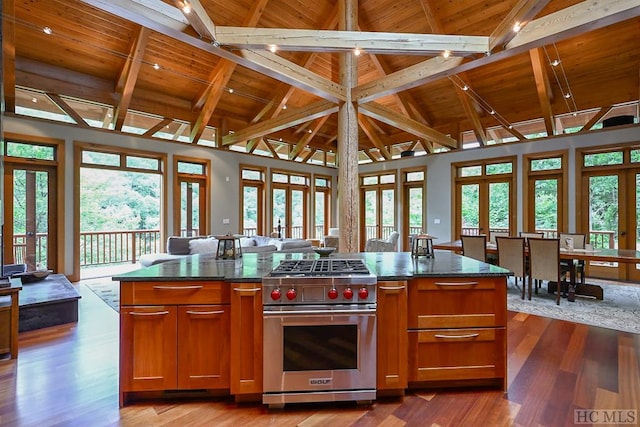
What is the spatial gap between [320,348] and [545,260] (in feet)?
12.4

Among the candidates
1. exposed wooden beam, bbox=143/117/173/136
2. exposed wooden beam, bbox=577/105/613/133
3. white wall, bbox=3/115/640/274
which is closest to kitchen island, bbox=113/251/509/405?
white wall, bbox=3/115/640/274

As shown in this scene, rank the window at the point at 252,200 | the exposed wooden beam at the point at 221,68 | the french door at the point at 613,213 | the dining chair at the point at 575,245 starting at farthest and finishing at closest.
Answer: the window at the point at 252,200, the french door at the point at 613,213, the exposed wooden beam at the point at 221,68, the dining chair at the point at 575,245

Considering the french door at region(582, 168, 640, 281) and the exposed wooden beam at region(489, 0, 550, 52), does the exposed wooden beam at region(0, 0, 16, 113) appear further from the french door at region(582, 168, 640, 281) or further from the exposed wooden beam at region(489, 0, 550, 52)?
the french door at region(582, 168, 640, 281)

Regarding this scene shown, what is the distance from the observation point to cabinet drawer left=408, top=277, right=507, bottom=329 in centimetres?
206

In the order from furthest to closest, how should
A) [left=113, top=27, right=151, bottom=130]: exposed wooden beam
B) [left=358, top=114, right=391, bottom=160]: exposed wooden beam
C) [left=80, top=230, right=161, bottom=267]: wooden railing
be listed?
[left=358, top=114, right=391, bottom=160]: exposed wooden beam
[left=80, top=230, right=161, bottom=267]: wooden railing
[left=113, top=27, right=151, bottom=130]: exposed wooden beam

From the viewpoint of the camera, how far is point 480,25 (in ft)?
17.5

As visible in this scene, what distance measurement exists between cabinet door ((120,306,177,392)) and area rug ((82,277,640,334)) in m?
2.47

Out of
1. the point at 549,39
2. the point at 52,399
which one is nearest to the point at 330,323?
the point at 52,399

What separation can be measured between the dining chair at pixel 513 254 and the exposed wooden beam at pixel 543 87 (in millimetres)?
3262

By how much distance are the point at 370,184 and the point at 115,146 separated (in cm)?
682

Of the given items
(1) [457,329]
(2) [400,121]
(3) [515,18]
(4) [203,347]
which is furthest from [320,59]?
(4) [203,347]

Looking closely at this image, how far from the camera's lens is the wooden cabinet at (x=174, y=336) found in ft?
6.27

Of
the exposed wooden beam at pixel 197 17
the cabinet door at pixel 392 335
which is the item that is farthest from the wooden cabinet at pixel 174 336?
the exposed wooden beam at pixel 197 17

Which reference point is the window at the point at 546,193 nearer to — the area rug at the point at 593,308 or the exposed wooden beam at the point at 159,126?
the area rug at the point at 593,308
